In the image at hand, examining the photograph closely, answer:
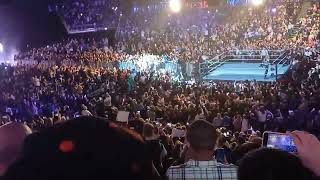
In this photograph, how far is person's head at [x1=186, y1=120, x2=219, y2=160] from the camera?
10.1ft

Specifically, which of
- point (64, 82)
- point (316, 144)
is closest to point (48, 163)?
point (316, 144)

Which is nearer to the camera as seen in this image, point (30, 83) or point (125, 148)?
point (125, 148)

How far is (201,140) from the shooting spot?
10.3 feet

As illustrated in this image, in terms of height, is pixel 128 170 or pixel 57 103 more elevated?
pixel 128 170

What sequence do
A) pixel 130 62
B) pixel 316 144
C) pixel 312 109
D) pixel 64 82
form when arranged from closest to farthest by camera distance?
pixel 316 144, pixel 312 109, pixel 64 82, pixel 130 62

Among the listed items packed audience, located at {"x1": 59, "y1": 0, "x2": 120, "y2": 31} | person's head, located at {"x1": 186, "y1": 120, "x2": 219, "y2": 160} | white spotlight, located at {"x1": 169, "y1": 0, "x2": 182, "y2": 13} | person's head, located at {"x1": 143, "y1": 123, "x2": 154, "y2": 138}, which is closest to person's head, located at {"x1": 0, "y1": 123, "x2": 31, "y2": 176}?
person's head, located at {"x1": 186, "y1": 120, "x2": 219, "y2": 160}

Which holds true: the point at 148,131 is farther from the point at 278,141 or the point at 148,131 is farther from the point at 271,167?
the point at 271,167

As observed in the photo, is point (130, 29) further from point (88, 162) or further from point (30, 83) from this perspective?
point (88, 162)

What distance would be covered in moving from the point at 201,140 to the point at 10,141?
1.54 metres

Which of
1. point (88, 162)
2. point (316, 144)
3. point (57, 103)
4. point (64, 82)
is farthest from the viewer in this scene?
point (64, 82)

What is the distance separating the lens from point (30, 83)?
21.8 m

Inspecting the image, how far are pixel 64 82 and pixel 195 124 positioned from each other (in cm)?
1850

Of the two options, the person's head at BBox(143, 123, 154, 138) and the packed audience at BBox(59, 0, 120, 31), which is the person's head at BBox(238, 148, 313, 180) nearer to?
the person's head at BBox(143, 123, 154, 138)

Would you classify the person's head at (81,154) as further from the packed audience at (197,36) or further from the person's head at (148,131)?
the packed audience at (197,36)
